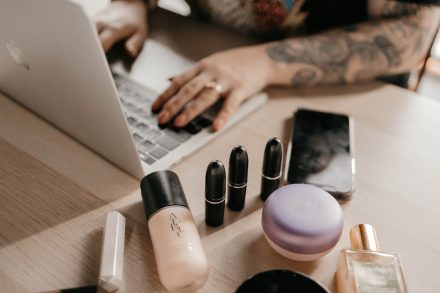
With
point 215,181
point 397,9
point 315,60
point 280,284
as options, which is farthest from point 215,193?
point 397,9

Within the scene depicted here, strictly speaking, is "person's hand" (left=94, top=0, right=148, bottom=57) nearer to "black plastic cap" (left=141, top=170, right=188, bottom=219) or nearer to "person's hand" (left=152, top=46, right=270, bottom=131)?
"person's hand" (left=152, top=46, right=270, bottom=131)

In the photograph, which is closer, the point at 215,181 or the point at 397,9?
the point at 215,181

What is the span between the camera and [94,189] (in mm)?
603

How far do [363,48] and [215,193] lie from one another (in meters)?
0.49

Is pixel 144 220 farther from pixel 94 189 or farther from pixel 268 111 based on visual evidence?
pixel 268 111

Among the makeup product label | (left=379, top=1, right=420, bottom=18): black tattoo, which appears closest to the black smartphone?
the makeup product label

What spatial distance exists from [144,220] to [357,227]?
0.26m

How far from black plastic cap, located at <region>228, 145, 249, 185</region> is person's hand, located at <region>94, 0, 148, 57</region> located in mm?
402

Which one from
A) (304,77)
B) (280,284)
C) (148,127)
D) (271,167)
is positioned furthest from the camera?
(304,77)

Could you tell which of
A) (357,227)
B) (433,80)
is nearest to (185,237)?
(357,227)

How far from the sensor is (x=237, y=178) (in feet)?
1.74

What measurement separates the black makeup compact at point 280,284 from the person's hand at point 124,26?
20.8 inches

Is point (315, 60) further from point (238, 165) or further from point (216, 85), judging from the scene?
point (238, 165)

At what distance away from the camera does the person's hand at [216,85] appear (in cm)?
70
